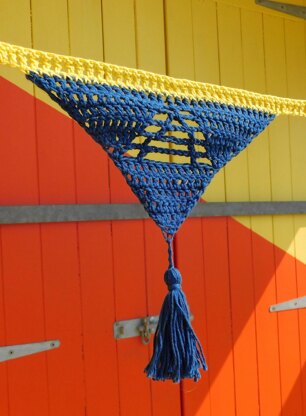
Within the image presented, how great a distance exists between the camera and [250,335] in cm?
196

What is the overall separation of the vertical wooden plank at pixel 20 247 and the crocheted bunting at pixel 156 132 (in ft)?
1.79

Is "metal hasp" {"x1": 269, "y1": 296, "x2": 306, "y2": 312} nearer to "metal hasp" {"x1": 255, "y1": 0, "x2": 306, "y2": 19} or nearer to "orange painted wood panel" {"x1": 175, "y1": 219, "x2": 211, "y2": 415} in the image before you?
"orange painted wood panel" {"x1": 175, "y1": 219, "x2": 211, "y2": 415}

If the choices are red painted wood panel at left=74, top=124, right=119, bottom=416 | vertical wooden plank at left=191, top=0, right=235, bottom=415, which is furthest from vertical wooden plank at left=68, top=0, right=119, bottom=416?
vertical wooden plank at left=191, top=0, right=235, bottom=415

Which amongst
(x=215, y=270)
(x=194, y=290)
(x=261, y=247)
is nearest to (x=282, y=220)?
(x=261, y=247)

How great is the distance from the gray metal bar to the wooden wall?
0.03 metres

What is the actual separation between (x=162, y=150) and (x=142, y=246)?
0.71 metres

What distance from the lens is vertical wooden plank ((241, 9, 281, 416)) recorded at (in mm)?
1984

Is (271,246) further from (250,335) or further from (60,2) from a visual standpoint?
(60,2)

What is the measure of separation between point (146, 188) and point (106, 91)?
19 cm

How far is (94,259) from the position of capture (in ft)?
5.35

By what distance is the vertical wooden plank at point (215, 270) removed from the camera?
1.87 meters

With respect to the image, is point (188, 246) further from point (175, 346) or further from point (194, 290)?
point (175, 346)

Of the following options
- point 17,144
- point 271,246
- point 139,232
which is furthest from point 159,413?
point 17,144

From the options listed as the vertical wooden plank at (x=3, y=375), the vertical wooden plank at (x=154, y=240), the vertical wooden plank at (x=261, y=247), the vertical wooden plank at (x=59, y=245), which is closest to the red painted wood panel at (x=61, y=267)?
the vertical wooden plank at (x=59, y=245)
